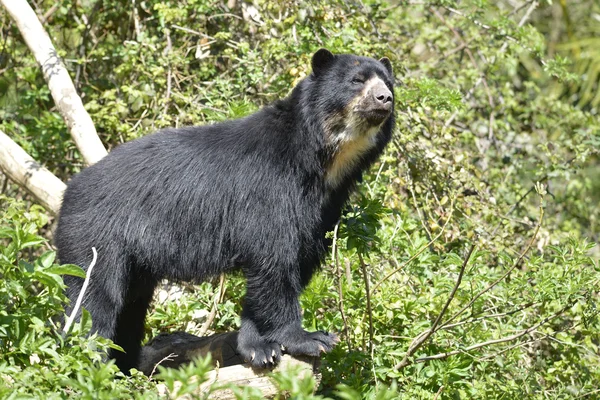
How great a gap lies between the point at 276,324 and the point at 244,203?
0.79 meters

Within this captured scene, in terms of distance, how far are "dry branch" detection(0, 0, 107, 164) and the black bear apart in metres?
1.17

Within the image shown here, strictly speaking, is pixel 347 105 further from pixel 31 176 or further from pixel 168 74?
pixel 168 74

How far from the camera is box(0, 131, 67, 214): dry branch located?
21.1 feet

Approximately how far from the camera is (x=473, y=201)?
748 centimetres

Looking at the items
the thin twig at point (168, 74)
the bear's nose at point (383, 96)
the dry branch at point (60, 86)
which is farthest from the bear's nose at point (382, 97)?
the thin twig at point (168, 74)

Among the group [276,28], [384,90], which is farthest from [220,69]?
[384,90]

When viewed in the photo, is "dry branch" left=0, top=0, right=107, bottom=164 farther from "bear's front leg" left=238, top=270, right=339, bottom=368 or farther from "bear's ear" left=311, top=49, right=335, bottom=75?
"bear's front leg" left=238, top=270, right=339, bottom=368

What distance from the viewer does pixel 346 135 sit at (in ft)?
17.9

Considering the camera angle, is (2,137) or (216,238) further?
(2,137)

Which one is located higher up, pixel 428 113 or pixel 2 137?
pixel 2 137

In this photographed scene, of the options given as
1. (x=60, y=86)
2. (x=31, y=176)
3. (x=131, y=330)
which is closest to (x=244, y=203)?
(x=131, y=330)

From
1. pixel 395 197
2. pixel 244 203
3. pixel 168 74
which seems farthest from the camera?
pixel 168 74

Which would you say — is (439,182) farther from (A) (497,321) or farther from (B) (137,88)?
(B) (137,88)

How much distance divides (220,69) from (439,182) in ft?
8.54
